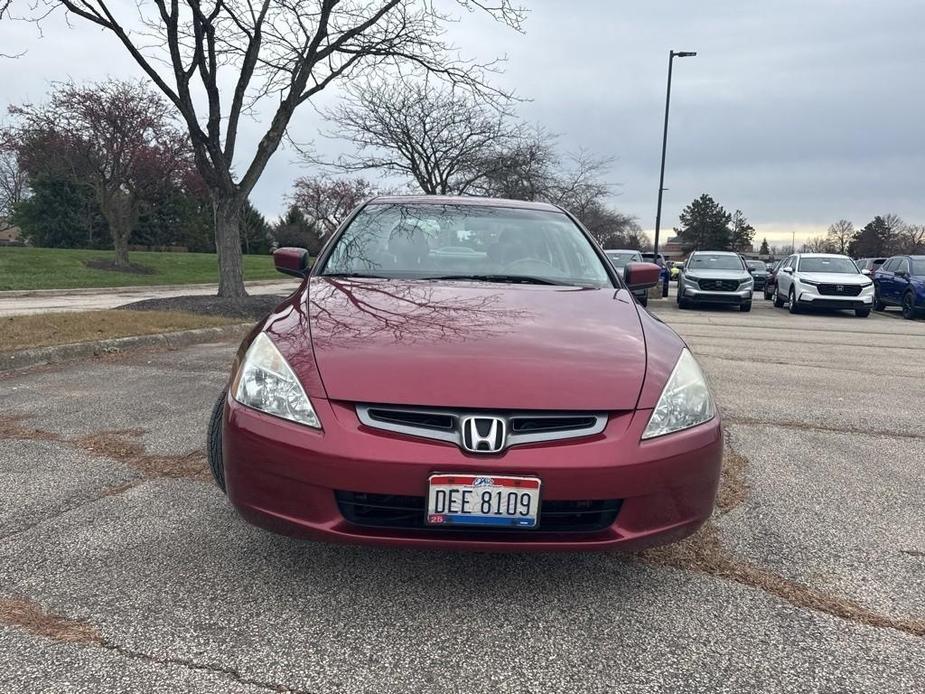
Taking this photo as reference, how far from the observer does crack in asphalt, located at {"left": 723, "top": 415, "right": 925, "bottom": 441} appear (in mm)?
4562

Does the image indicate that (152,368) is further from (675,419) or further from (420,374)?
(675,419)

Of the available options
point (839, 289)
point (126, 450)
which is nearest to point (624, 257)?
point (839, 289)

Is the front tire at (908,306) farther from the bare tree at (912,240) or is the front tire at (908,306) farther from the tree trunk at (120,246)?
the bare tree at (912,240)

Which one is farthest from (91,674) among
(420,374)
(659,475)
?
(659,475)

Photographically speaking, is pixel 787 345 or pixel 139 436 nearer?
pixel 139 436

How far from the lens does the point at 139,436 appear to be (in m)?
3.97

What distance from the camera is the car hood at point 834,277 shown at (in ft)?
51.1

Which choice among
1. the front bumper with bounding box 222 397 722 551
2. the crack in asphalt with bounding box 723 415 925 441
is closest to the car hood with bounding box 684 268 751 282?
the crack in asphalt with bounding box 723 415 925 441

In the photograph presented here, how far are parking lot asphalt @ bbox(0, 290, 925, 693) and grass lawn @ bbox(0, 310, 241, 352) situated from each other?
10.2 ft

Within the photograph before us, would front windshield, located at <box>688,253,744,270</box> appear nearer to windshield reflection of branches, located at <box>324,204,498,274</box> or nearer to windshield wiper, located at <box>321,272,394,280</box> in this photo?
windshield reflection of branches, located at <box>324,204,498,274</box>

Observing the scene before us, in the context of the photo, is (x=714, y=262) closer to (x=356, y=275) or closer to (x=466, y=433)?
(x=356, y=275)

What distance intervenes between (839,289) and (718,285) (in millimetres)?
2680

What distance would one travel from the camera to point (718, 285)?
53.4 ft

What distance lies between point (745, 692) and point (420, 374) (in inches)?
50.4
